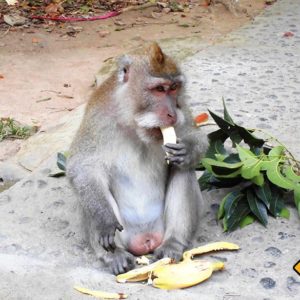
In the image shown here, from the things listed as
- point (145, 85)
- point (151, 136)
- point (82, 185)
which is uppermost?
point (145, 85)

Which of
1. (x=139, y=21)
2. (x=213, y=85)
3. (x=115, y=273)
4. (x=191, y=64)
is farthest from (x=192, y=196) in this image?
(x=139, y=21)

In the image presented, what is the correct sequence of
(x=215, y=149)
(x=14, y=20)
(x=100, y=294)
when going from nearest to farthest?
(x=100, y=294), (x=215, y=149), (x=14, y=20)

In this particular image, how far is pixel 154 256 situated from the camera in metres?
3.72

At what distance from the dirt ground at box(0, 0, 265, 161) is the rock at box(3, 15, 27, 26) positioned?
0.14 m

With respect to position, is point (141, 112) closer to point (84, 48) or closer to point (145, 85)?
point (145, 85)

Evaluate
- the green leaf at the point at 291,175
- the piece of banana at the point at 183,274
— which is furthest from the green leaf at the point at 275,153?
the piece of banana at the point at 183,274

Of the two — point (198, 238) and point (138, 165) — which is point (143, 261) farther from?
point (138, 165)

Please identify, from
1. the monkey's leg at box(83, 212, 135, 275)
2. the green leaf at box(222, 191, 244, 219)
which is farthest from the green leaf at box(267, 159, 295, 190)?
the monkey's leg at box(83, 212, 135, 275)

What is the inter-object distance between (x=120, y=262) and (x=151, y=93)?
3.13 ft

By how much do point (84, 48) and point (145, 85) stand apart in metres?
5.07

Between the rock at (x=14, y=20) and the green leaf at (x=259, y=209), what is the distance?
622 cm

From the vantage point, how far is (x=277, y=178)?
3900 mm

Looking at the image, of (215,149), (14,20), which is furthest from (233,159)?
(14,20)

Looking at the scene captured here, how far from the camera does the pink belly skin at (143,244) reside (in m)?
3.85
